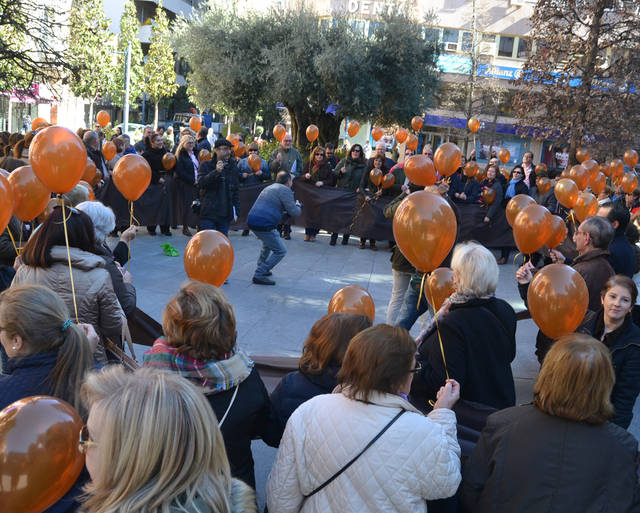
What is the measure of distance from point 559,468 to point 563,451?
0.06m

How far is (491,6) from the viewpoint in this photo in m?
40.1

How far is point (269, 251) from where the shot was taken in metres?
8.91

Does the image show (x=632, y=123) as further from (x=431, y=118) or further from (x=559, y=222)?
(x=431, y=118)

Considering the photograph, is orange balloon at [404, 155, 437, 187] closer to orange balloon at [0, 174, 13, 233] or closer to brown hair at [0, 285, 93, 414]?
orange balloon at [0, 174, 13, 233]

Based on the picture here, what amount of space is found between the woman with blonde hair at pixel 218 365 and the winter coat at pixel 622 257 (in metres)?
→ 3.71

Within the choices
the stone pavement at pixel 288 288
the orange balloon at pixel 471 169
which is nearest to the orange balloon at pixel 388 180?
the stone pavement at pixel 288 288

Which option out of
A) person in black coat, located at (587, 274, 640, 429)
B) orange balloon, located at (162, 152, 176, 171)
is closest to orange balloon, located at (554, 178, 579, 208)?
person in black coat, located at (587, 274, 640, 429)

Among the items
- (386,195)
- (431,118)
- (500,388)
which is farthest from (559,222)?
(431,118)

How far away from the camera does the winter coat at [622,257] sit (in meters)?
5.30

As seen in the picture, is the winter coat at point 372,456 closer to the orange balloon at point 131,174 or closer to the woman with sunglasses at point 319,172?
the orange balloon at point 131,174

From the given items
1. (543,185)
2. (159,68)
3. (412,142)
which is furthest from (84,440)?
(159,68)

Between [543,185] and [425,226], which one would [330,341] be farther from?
[543,185]

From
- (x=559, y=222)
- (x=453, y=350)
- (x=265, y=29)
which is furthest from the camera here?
(x=265, y=29)

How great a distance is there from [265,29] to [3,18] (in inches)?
368
